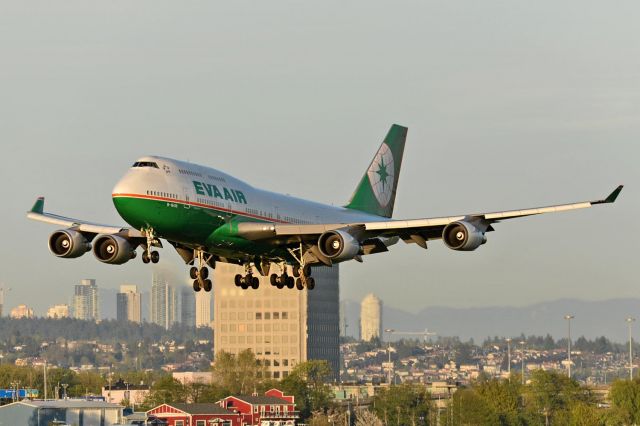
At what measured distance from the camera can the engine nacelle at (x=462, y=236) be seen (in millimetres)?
89500

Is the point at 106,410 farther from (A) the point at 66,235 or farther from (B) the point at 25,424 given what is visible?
(A) the point at 66,235

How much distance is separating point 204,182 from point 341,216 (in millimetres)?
19203

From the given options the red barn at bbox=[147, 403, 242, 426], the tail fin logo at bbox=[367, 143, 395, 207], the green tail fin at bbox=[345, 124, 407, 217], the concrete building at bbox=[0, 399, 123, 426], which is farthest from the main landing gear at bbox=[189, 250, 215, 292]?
the red barn at bbox=[147, 403, 242, 426]

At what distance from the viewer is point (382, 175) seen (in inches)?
4685

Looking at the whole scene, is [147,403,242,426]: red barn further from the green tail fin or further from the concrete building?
the green tail fin

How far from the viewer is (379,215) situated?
115250 mm

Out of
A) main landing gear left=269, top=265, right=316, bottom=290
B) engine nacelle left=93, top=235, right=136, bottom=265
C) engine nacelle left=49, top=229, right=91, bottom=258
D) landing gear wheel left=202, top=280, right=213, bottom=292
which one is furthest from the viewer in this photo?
engine nacelle left=49, top=229, right=91, bottom=258

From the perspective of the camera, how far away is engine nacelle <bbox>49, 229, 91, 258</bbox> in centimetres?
9256

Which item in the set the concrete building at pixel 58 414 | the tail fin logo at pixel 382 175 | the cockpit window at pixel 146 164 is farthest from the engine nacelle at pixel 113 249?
the concrete building at pixel 58 414

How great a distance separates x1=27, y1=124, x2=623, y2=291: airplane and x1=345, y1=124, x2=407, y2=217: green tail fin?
1399cm

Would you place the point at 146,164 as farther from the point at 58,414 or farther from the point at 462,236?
the point at 58,414

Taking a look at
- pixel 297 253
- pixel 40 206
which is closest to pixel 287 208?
pixel 297 253

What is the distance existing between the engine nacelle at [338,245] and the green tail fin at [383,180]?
75.4ft

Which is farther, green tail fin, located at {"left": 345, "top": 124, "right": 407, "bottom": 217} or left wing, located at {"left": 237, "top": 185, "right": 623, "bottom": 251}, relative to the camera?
green tail fin, located at {"left": 345, "top": 124, "right": 407, "bottom": 217}
